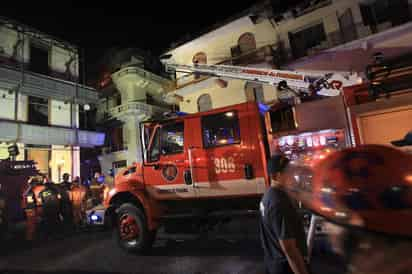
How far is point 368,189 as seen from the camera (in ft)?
5.07

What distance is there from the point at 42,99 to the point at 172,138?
50.3 feet

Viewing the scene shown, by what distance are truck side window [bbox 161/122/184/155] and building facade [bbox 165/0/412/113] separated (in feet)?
25.8

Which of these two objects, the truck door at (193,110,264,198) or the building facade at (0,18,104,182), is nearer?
the truck door at (193,110,264,198)

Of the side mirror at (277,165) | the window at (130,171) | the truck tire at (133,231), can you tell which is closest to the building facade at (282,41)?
the window at (130,171)

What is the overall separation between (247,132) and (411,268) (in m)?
3.25

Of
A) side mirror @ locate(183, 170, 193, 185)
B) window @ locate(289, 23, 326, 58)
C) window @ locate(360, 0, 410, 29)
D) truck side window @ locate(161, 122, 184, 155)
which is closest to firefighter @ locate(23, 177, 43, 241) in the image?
truck side window @ locate(161, 122, 184, 155)

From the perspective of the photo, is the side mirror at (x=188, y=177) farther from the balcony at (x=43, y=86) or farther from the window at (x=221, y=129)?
the balcony at (x=43, y=86)

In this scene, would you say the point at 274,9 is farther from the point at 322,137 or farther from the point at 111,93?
the point at 111,93

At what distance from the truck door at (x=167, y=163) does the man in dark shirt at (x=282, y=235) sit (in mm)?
2513

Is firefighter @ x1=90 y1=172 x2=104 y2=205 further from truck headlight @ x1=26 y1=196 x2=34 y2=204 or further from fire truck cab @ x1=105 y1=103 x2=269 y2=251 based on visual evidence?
fire truck cab @ x1=105 y1=103 x2=269 y2=251

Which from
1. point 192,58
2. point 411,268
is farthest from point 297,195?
point 192,58

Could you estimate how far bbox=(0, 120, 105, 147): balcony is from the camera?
1350 centimetres

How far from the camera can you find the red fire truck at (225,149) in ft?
13.4

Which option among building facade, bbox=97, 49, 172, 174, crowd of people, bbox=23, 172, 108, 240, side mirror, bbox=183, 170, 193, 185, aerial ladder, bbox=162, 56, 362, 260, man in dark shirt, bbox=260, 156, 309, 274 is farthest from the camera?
building facade, bbox=97, 49, 172, 174
